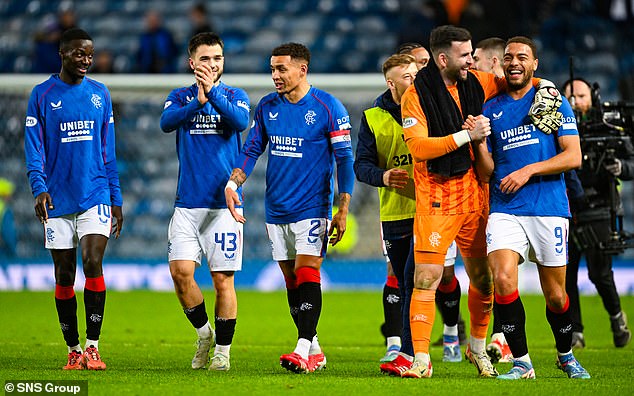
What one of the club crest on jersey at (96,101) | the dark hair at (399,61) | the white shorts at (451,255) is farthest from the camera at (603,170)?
the club crest on jersey at (96,101)

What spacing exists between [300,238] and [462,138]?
5.15ft

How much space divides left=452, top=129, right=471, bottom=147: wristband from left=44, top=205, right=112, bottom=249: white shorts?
105 inches

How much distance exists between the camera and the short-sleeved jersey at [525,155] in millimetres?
7305

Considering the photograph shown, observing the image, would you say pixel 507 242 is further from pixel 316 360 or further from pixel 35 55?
pixel 35 55

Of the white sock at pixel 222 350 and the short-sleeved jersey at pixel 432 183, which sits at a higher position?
the short-sleeved jersey at pixel 432 183

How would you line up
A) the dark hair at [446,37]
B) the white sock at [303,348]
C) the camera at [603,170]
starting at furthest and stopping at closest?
1. the camera at [603,170]
2. the white sock at [303,348]
3. the dark hair at [446,37]

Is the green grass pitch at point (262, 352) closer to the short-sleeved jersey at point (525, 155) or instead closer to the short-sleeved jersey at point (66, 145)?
the short-sleeved jersey at point (525, 155)

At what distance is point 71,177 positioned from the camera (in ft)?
26.5

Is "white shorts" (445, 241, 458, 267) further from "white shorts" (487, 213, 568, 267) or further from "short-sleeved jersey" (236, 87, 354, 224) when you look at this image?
"white shorts" (487, 213, 568, 267)

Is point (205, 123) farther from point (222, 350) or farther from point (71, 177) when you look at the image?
point (222, 350)

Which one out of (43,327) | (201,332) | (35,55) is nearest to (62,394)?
(201,332)

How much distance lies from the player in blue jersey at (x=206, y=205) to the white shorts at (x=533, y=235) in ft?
6.54

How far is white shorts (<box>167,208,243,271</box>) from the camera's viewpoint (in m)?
8.15

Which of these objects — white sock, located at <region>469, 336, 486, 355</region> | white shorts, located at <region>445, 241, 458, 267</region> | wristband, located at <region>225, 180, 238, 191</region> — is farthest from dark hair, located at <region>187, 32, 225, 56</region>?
white sock, located at <region>469, 336, 486, 355</region>
